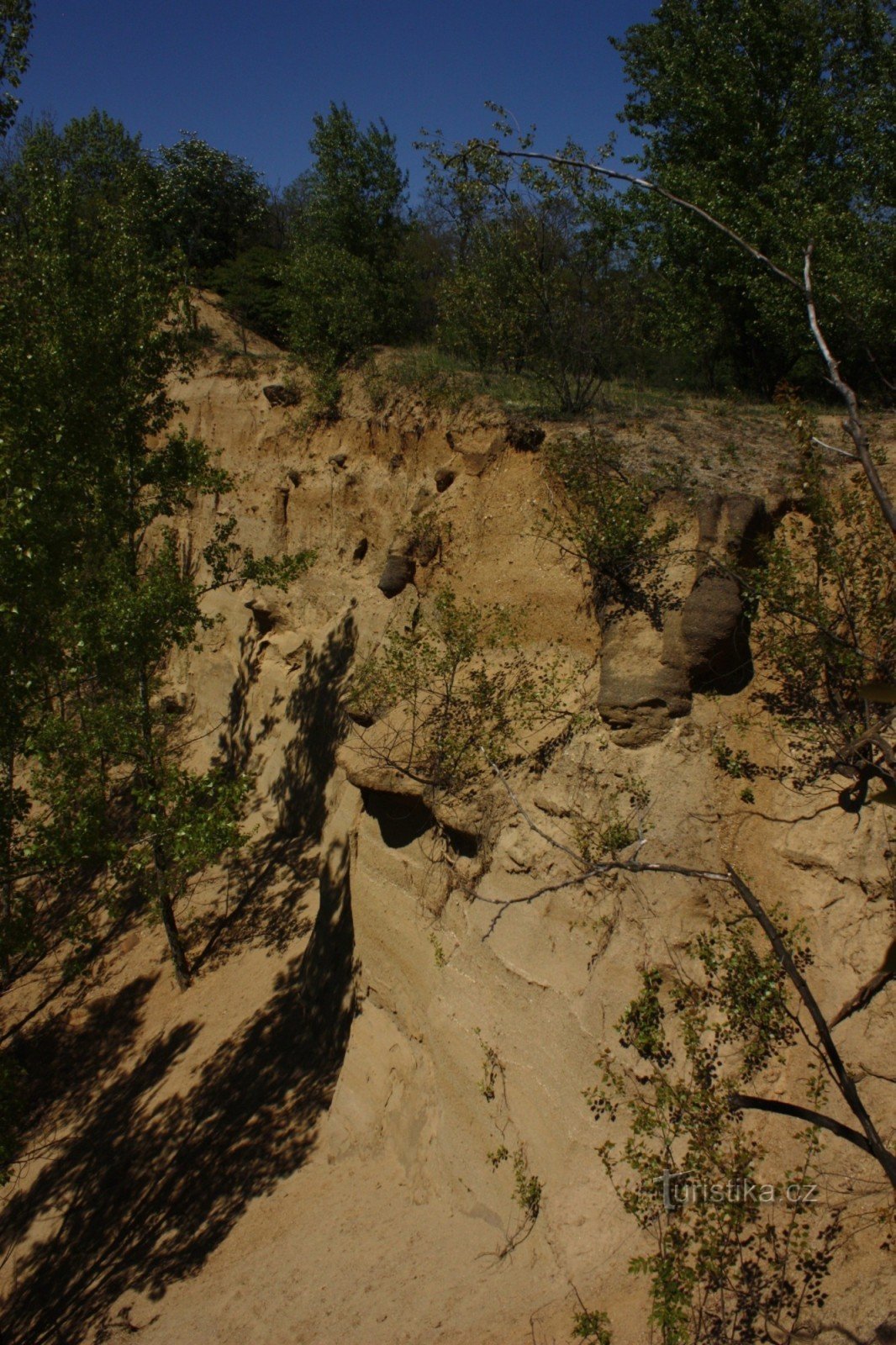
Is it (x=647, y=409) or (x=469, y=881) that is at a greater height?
(x=647, y=409)

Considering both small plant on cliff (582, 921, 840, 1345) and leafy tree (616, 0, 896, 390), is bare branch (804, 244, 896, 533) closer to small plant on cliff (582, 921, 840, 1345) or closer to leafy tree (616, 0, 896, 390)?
small plant on cliff (582, 921, 840, 1345)

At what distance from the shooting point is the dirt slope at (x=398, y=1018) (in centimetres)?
660

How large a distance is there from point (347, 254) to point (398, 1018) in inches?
592

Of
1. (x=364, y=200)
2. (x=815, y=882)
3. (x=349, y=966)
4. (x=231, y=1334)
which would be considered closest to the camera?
(x=815, y=882)

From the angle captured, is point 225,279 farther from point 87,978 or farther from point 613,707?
point 613,707

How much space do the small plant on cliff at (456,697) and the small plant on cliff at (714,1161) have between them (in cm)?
279

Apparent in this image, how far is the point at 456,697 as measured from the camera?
920 cm

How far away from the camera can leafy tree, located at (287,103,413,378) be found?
16000 mm

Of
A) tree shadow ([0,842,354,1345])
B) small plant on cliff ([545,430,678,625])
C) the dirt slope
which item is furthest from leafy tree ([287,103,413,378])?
tree shadow ([0,842,354,1345])

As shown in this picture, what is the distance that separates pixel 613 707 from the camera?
7949 mm

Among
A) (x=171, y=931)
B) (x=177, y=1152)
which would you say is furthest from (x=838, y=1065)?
(x=171, y=931)

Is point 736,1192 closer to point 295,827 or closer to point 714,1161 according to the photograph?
point 714,1161

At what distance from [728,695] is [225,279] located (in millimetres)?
18621

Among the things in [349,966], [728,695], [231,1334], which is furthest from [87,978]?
[728,695]
